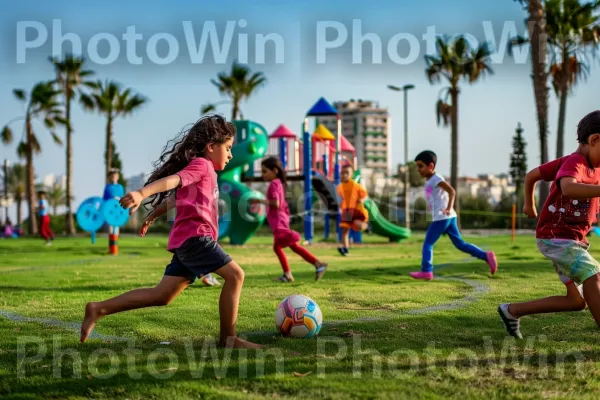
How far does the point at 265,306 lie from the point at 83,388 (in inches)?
125

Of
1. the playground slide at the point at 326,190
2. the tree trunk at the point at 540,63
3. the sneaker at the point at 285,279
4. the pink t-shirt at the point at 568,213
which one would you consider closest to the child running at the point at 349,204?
the sneaker at the point at 285,279

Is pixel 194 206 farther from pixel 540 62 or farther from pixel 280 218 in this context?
pixel 540 62

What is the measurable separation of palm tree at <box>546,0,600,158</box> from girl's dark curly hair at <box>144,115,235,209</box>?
87.0ft

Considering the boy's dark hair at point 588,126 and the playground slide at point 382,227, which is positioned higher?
the boy's dark hair at point 588,126

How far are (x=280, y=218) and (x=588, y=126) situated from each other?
5455 mm

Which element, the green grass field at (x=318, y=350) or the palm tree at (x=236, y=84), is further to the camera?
the palm tree at (x=236, y=84)

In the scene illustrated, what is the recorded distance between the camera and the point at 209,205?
4.76 metres

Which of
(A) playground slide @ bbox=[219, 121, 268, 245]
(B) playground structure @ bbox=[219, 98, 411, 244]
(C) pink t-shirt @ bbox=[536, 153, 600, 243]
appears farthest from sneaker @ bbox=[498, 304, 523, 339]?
(A) playground slide @ bbox=[219, 121, 268, 245]

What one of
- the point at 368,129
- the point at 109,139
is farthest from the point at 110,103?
the point at 368,129

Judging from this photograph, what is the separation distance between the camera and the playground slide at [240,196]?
21.2 meters

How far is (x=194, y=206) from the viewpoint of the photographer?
4.69m

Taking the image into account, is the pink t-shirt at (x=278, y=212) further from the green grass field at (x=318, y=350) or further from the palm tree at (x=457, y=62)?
the palm tree at (x=457, y=62)

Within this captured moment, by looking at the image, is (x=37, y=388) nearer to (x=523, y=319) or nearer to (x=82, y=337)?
(x=82, y=337)

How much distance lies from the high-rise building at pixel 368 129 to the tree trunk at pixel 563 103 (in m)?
123
